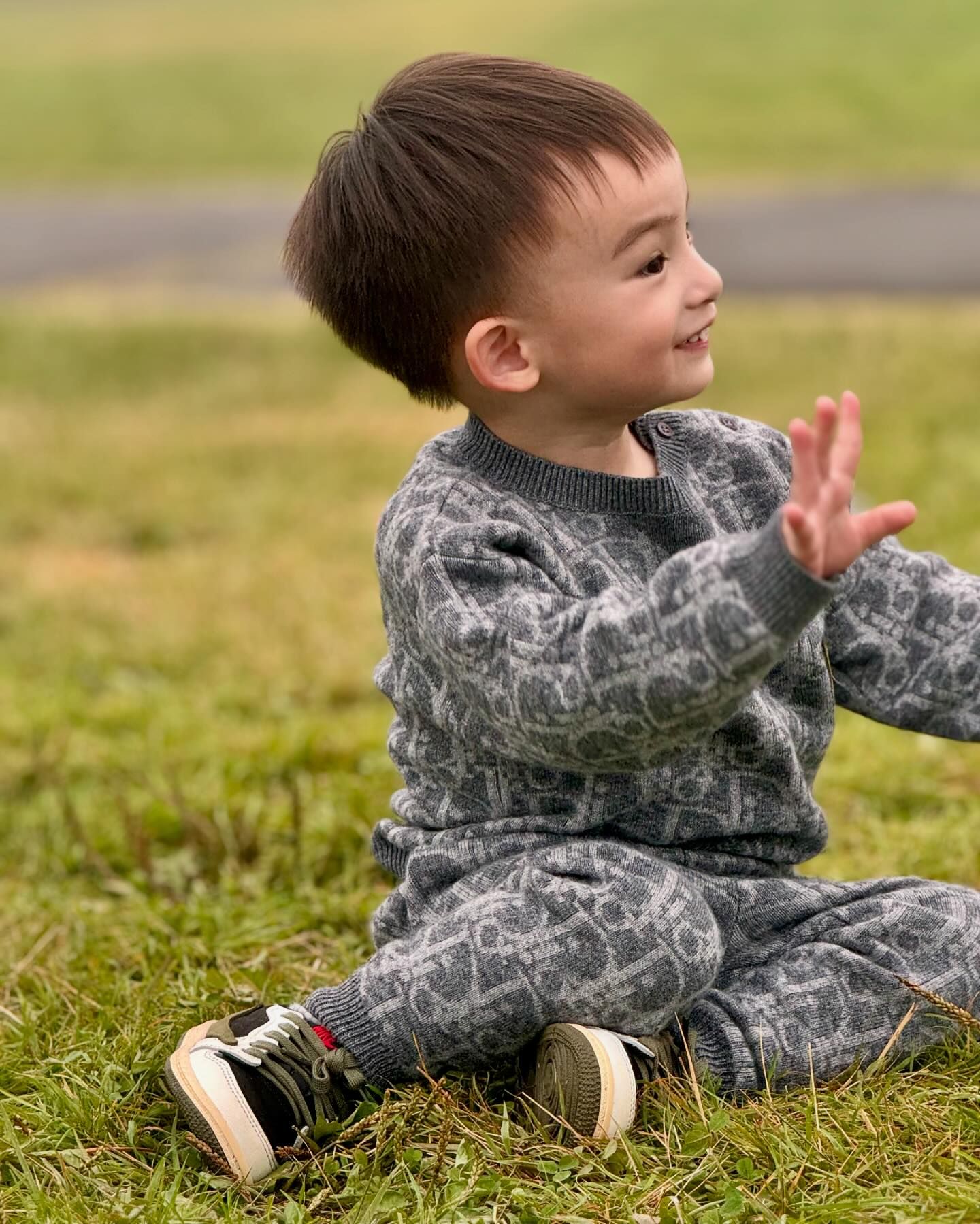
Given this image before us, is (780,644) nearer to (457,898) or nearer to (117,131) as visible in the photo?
(457,898)

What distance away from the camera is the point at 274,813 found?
131 inches

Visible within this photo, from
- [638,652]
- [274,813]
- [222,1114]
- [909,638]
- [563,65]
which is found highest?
[563,65]

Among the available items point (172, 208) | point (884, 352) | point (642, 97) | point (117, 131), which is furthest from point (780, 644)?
point (117, 131)

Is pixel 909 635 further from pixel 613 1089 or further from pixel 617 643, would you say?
pixel 613 1089

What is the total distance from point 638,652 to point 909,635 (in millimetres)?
683

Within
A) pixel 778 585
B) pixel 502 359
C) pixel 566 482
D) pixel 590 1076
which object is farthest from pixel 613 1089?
pixel 502 359

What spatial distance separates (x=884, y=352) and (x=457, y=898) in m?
6.49

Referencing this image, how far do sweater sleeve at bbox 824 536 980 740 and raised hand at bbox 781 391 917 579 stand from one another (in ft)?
1.74

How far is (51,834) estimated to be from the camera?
134 inches

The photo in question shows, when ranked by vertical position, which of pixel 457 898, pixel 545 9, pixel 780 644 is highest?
pixel 545 9

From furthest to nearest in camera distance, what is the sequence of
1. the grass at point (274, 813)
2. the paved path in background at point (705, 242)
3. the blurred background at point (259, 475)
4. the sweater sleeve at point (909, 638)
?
the paved path in background at point (705, 242)
the blurred background at point (259, 475)
the sweater sleeve at point (909, 638)
the grass at point (274, 813)

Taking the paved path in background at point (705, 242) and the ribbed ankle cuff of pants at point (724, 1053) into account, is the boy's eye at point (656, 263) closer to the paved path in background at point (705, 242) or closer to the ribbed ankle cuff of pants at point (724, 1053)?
the ribbed ankle cuff of pants at point (724, 1053)

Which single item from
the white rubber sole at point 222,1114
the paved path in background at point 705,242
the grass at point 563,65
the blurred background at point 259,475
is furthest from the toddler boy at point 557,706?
the grass at point 563,65

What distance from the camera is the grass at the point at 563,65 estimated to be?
1847 cm
